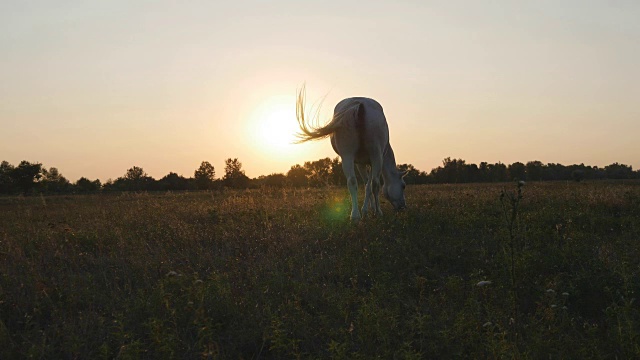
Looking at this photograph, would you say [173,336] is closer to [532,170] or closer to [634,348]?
[634,348]

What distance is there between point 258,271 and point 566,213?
18.4 ft

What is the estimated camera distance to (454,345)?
3678 millimetres

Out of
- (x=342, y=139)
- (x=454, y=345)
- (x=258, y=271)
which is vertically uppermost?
(x=342, y=139)

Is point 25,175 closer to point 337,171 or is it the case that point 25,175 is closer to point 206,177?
point 206,177

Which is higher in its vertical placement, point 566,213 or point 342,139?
point 342,139

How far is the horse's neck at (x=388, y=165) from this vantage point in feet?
34.9

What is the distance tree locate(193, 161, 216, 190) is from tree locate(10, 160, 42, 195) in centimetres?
2074

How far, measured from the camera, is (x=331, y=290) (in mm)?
4793

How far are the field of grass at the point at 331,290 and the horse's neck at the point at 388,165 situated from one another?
270 centimetres

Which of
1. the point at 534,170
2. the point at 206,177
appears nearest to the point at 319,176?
the point at 206,177

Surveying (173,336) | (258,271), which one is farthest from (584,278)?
(173,336)

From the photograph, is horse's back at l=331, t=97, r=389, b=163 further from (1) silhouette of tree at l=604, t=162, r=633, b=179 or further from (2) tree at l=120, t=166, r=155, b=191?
(1) silhouette of tree at l=604, t=162, r=633, b=179

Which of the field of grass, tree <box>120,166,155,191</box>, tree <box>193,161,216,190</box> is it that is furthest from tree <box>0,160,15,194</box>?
the field of grass

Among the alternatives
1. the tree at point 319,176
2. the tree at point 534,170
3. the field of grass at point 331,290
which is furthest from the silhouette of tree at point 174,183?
the field of grass at point 331,290
